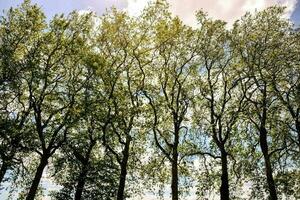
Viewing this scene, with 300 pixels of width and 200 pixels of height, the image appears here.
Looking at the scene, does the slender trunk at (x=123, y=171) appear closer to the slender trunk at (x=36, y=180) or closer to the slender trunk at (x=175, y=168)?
the slender trunk at (x=175, y=168)

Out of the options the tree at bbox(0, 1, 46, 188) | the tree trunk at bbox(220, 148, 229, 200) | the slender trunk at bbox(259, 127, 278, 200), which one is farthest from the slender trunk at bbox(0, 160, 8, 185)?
the slender trunk at bbox(259, 127, 278, 200)

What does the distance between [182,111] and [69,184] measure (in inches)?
565

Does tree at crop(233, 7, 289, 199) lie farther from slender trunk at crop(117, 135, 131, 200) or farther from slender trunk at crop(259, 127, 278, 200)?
slender trunk at crop(117, 135, 131, 200)

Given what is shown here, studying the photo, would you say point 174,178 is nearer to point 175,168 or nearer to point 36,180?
point 175,168

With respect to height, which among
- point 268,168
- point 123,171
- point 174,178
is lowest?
point 174,178

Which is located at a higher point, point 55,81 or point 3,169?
point 55,81

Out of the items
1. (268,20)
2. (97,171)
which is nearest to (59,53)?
(97,171)

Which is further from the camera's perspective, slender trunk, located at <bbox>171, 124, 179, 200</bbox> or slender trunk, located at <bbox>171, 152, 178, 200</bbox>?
slender trunk, located at <bbox>171, 124, 179, 200</bbox>

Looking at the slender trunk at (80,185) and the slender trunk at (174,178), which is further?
the slender trunk at (80,185)

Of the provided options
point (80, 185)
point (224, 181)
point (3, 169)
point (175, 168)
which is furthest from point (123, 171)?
point (3, 169)

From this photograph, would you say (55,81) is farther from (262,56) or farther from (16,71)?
(262,56)

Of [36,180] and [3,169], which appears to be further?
[36,180]

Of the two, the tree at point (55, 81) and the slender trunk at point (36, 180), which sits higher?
the tree at point (55, 81)

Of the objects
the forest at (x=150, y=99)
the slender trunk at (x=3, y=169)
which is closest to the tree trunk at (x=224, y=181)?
the forest at (x=150, y=99)
